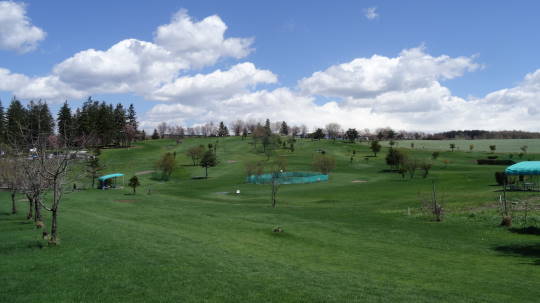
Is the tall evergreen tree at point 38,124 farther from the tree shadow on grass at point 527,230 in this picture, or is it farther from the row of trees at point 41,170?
the tree shadow on grass at point 527,230

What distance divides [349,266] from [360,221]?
16.3 m

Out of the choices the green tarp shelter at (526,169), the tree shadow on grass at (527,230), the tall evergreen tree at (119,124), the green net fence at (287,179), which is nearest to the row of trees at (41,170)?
the tree shadow on grass at (527,230)

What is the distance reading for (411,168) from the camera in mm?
76125

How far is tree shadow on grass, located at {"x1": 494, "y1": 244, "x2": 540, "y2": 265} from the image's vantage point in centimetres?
2072

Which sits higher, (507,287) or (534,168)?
(534,168)

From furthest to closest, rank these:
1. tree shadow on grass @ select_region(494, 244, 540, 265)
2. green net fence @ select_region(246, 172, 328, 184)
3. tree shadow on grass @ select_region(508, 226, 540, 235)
Answer: 1. green net fence @ select_region(246, 172, 328, 184)
2. tree shadow on grass @ select_region(508, 226, 540, 235)
3. tree shadow on grass @ select_region(494, 244, 540, 265)

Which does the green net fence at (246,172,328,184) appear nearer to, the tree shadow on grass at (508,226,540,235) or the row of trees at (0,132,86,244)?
the row of trees at (0,132,86,244)

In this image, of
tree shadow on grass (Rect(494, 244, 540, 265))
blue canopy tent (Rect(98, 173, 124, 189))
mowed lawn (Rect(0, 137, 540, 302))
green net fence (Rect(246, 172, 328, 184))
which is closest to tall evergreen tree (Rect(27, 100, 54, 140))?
mowed lawn (Rect(0, 137, 540, 302))

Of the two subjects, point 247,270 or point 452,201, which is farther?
point 452,201

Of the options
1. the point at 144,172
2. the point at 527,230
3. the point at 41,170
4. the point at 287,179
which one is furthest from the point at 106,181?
the point at 527,230

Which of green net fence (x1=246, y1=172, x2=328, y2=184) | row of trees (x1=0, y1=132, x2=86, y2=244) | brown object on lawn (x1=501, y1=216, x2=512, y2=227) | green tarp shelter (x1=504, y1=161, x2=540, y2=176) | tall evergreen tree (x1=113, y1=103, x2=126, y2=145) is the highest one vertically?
tall evergreen tree (x1=113, y1=103, x2=126, y2=145)

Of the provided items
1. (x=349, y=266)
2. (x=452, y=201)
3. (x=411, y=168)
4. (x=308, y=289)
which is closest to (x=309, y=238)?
(x=349, y=266)

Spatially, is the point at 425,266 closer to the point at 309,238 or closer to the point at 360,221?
the point at 309,238

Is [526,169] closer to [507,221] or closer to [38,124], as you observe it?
[507,221]
